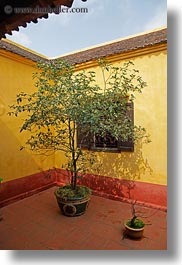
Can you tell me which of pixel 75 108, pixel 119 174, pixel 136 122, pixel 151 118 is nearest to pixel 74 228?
pixel 119 174

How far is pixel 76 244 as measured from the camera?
3.52 meters

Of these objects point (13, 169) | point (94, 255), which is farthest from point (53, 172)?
point (94, 255)

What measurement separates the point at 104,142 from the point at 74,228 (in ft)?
7.49

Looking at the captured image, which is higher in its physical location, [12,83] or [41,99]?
[12,83]

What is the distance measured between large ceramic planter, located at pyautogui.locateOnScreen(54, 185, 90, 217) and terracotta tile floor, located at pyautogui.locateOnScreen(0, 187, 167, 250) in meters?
0.12

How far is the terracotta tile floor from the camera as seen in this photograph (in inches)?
137

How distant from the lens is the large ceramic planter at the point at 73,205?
4368 millimetres

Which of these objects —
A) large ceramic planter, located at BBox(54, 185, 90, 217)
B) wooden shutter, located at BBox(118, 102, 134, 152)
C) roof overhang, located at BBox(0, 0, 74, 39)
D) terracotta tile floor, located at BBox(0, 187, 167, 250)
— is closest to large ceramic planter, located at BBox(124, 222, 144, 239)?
terracotta tile floor, located at BBox(0, 187, 167, 250)

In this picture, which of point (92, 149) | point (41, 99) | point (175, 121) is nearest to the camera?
point (175, 121)

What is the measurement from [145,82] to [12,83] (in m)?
3.23

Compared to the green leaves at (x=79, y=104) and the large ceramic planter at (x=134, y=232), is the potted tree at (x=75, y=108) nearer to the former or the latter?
the green leaves at (x=79, y=104)

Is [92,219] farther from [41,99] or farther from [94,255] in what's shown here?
[41,99]

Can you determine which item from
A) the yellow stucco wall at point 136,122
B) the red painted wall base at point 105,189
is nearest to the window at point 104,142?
the yellow stucco wall at point 136,122

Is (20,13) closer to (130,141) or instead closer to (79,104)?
(79,104)
